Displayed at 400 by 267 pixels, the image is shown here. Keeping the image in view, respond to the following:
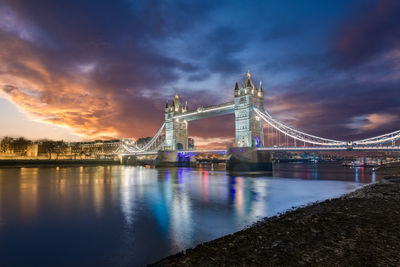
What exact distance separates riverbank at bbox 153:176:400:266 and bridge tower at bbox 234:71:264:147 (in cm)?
3250

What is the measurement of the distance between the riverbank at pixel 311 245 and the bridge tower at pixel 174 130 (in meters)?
52.8

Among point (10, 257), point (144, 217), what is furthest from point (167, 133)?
point (10, 257)

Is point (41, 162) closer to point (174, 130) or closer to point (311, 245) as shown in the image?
point (174, 130)

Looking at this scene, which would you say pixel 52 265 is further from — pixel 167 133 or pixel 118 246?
pixel 167 133

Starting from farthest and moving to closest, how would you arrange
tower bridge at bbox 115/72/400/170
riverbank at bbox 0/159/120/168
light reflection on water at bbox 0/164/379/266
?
1. riverbank at bbox 0/159/120/168
2. tower bridge at bbox 115/72/400/170
3. light reflection on water at bbox 0/164/379/266

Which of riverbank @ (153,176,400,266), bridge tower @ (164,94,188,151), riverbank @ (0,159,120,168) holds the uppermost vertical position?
bridge tower @ (164,94,188,151)

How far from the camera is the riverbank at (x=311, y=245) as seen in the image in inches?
205

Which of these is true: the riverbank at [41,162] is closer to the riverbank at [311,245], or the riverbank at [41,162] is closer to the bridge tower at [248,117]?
the bridge tower at [248,117]

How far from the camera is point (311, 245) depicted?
606 centimetres

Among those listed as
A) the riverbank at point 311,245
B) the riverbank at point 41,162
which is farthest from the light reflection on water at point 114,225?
the riverbank at point 41,162

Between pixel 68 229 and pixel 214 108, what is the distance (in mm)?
40033

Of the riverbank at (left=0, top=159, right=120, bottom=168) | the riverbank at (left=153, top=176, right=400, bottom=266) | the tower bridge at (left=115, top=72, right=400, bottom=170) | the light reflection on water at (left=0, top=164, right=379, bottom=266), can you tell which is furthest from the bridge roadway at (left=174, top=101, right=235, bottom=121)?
the riverbank at (left=153, top=176, right=400, bottom=266)

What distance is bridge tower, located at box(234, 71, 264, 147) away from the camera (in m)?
41.3

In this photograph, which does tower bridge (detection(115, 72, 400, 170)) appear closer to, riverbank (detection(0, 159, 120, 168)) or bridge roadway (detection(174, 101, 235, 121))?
bridge roadway (detection(174, 101, 235, 121))
